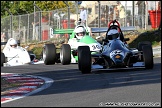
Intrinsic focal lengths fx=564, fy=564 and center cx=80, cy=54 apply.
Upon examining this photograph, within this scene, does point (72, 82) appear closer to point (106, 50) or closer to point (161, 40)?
point (106, 50)

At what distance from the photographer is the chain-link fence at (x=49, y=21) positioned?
109 feet

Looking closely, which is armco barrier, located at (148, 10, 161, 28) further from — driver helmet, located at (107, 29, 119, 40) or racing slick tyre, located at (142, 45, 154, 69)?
racing slick tyre, located at (142, 45, 154, 69)

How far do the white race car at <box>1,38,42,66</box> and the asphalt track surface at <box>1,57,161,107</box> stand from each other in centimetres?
480

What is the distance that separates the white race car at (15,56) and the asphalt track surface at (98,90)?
4801 mm

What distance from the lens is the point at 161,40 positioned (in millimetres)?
27797

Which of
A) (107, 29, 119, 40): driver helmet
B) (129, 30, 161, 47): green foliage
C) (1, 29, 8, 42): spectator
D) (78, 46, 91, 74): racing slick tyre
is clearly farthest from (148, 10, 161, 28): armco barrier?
(78, 46, 91, 74): racing slick tyre

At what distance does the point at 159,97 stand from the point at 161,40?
17.9 meters

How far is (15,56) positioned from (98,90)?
10.6 metres

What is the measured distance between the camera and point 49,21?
3444 cm

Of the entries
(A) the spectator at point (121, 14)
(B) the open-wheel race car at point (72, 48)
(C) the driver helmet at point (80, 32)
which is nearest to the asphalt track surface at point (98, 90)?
(B) the open-wheel race car at point (72, 48)

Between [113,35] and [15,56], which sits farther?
[15,56]

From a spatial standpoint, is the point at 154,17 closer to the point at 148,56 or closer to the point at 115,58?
the point at 148,56

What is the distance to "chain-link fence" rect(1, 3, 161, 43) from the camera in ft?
109

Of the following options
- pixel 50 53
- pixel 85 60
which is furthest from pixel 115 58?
pixel 50 53
